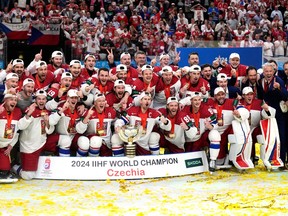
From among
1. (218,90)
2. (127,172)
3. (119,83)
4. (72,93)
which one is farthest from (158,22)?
(127,172)

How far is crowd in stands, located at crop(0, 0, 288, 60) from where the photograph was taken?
16.9 metres

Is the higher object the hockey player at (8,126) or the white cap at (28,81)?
the white cap at (28,81)

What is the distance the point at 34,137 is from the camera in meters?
9.19

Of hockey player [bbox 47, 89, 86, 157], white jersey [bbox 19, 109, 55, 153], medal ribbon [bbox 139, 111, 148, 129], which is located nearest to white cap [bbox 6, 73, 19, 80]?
white jersey [bbox 19, 109, 55, 153]

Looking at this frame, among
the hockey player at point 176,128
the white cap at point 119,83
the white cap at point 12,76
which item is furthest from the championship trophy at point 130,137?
the white cap at point 12,76

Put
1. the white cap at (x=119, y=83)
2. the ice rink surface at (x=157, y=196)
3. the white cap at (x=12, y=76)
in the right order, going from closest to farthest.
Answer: the ice rink surface at (x=157, y=196) < the white cap at (x=12, y=76) < the white cap at (x=119, y=83)

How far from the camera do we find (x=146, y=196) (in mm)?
8250

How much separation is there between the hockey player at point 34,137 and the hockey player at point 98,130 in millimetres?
496

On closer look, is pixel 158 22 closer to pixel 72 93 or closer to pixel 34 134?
pixel 72 93

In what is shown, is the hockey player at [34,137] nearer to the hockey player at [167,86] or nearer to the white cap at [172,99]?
the white cap at [172,99]

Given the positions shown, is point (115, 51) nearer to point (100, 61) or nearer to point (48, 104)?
point (100, 61)

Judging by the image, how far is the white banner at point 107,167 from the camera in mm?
9148

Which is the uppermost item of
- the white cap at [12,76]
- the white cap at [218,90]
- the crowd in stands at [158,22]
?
the crowd in stands at [158,22]

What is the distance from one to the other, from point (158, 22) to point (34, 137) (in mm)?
11267
